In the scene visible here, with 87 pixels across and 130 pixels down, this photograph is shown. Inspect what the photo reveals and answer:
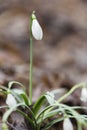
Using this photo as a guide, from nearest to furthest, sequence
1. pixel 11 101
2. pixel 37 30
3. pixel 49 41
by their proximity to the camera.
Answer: pixel 11 101 → pixel 37 30 → pixel 49 41

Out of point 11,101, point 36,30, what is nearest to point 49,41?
point 36,30

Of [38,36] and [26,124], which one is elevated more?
[38,36]

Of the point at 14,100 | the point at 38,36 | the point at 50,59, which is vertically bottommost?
the point at 50,59

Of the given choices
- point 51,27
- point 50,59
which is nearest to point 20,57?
point 50,59

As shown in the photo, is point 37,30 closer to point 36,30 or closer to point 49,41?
point 36,30

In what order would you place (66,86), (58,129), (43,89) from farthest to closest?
(66,86)
(43,89)
(58,129)

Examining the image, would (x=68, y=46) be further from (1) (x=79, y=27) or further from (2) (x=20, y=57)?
(2) (x=20, y=57)

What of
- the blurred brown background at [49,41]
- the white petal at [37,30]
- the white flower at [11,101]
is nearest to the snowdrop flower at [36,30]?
the white petal at [37,30]

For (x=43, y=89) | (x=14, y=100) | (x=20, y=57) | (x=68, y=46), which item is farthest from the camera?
(x=68, y=46)
